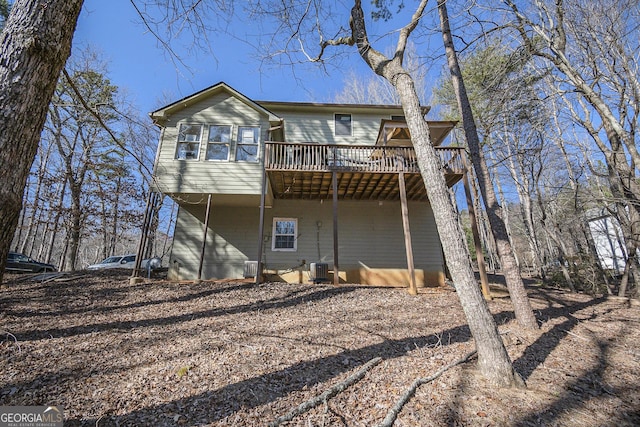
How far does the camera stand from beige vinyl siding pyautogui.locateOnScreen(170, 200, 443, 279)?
1012cm

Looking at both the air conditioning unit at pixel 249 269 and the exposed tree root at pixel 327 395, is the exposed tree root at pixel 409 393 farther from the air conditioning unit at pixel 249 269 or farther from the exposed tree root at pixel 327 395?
the air conditioning unit at pixel 249 269

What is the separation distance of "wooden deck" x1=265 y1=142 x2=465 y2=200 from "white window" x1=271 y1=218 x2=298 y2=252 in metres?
1.40

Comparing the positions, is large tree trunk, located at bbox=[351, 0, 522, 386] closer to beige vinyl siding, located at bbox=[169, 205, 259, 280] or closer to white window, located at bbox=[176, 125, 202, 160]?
white window, located at bbox=[176, 125, 202, 160]

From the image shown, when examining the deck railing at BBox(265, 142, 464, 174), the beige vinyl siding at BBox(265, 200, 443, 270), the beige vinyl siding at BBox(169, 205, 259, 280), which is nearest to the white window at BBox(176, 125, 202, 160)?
the beige vinyl siding at BBox(169, 205, 259, 280)

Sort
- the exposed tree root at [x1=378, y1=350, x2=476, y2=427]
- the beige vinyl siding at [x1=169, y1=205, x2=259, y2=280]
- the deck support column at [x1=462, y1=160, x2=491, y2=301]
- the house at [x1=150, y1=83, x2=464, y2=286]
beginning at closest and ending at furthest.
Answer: the exposed tree root at [x1=378, y1=350, x2=476, y2=427] → the deck support column at [x1=462, y1=160, x2=491, y2=301] → the house at [x1=150, y1=83, x2=464, y2=286] → the beige vinyl siding at [x1=169, y1=205, x2=259, y2=280]

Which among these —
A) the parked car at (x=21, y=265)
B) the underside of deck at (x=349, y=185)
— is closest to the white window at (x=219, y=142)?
the underside of deck at (x=349, y=185)

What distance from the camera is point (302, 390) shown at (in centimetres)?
308

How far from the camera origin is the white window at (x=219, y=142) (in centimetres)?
963

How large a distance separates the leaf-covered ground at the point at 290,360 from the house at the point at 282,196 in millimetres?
3603

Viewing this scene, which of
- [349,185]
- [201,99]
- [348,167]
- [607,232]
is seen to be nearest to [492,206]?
[348,167]

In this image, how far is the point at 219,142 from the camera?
31.8 ft

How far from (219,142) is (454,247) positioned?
28.6ft

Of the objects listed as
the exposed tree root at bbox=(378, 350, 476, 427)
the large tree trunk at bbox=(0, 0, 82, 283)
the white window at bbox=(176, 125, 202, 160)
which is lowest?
the exposed tree root at bbox=(378, 350, 476, 427)

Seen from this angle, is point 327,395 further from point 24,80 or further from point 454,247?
point 24,80
